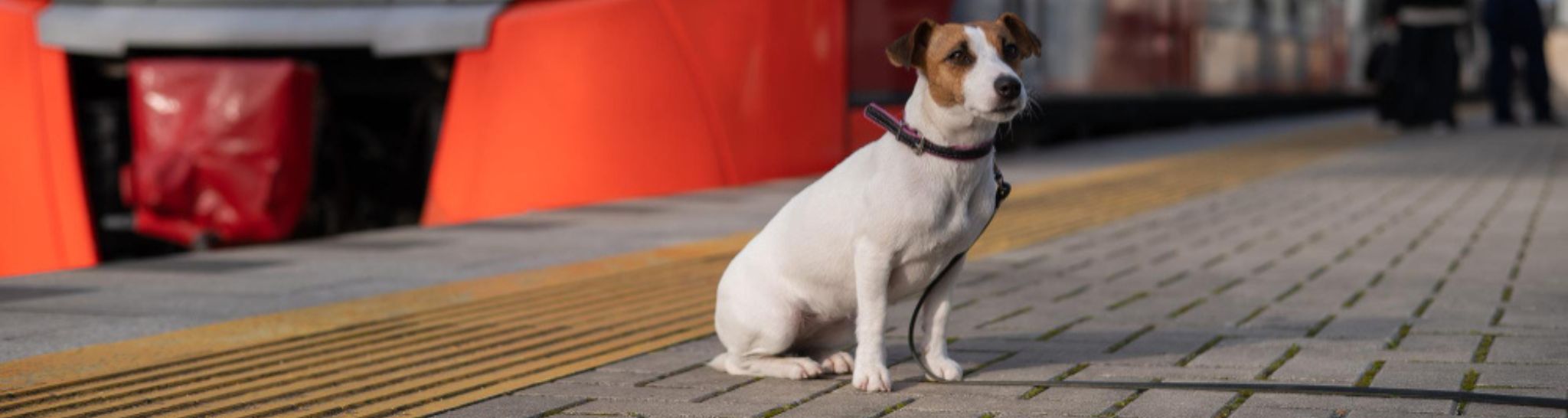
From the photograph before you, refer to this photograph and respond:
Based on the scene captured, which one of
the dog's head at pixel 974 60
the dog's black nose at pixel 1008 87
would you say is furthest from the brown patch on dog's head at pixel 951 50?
the dog's black nose at pixel 1008 87

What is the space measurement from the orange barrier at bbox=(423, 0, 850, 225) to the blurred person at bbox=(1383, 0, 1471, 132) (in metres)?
8.31

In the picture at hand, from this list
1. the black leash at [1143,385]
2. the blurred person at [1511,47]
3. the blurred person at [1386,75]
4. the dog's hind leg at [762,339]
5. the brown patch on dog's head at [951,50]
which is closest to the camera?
the black leash at [1143,385]

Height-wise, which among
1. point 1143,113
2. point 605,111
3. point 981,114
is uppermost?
point 981,114

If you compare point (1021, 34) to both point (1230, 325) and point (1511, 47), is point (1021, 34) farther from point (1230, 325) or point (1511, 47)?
point (1511, 47)

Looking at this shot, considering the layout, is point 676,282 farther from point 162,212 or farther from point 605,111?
point 162,212

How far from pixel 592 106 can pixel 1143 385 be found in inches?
268

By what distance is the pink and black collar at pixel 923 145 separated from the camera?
4121 millimetres

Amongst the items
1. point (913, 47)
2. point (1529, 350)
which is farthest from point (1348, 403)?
point (913, 47)

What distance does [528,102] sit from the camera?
35.1 feet

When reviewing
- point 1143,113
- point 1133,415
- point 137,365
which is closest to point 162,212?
point 137,365

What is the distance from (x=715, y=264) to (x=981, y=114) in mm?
3392

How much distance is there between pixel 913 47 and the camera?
407 centimetres

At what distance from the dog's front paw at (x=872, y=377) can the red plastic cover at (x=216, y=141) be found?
22.1ft

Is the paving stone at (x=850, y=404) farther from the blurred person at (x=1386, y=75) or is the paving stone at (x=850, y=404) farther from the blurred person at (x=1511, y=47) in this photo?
the blurred person at (x=1511, y=47)
